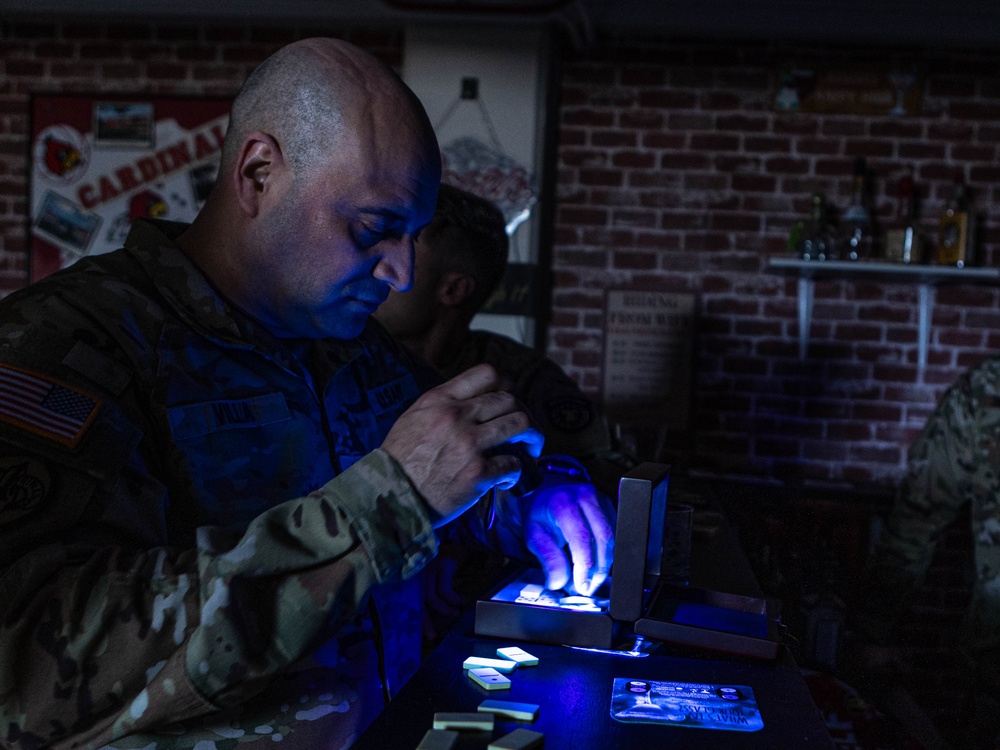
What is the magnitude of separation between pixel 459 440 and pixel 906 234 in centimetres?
308

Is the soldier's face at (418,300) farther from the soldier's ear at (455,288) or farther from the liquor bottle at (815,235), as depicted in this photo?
the liquor bottle at (815,235)

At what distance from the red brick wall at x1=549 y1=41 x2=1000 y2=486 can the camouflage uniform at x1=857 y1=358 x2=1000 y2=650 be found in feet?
2.57

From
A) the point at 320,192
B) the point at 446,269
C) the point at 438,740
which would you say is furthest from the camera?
the point at 446,269

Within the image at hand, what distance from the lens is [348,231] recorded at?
1134mm

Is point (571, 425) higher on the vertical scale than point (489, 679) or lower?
higher

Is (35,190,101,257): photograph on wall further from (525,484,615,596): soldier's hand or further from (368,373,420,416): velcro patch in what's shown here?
(525,484,615,596): soldier's hand

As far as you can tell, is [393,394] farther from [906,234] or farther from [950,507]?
[906,234]

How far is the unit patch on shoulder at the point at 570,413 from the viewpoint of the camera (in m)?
2.24

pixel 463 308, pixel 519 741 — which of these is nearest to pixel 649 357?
pixel 463 308

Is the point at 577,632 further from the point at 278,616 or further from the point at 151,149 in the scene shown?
the point at 151,149

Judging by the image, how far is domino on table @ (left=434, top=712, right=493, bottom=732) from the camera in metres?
0.83

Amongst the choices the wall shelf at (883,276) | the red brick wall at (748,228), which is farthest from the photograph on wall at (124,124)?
the wall shelf at (883,276)

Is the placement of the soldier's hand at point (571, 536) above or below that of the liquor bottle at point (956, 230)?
below

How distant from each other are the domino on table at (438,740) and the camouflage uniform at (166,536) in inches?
5.4
